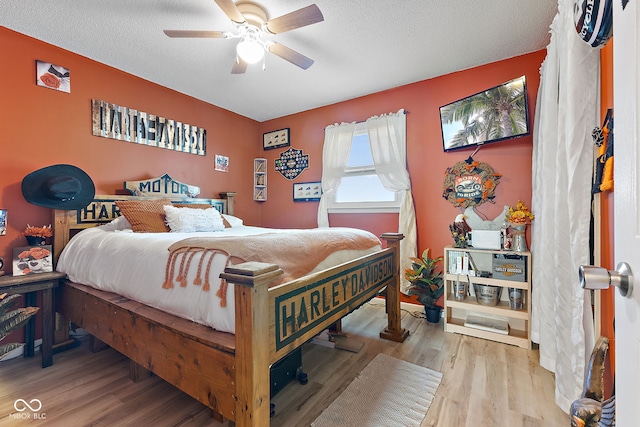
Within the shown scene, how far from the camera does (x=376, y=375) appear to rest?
5.90ft

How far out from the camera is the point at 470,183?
270cm

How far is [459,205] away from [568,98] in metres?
1.46

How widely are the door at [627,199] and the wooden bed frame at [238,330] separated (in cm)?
94

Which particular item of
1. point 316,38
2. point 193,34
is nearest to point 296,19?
point 316,38

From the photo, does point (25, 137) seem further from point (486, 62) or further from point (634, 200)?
point (486, 62)

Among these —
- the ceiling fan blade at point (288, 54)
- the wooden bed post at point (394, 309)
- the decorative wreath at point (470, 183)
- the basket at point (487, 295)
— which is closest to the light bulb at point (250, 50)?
the ceiling fan blade at point (288, 54)

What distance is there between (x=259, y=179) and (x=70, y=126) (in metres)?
2.24

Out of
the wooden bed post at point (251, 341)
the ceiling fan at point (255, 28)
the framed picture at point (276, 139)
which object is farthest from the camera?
the framed picture at point (276, 139)

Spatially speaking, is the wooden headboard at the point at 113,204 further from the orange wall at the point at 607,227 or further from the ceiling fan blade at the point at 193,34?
the orange wall at the point at 607,227

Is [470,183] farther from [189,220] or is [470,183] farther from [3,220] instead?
[3,220]

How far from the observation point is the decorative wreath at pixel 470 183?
2.60 m

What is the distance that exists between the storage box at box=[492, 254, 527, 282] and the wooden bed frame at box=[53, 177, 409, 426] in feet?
3.94

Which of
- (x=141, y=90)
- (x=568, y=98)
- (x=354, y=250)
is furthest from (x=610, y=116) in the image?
(x=141, y=90)

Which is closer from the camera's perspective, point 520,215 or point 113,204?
point 520,215
